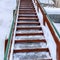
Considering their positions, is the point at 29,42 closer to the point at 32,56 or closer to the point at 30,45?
the point at 30,45

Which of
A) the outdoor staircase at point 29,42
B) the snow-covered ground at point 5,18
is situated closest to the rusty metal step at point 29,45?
the outdoor staircase at point 29,42

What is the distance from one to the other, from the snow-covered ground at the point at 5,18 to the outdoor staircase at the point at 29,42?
1.23 meters

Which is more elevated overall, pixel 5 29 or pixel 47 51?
pixel 47 51

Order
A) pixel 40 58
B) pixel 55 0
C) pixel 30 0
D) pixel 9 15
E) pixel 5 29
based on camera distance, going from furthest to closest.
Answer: pixel 55 0
pixel 9 15
pixel 30 0
pixel 5 29
pixel 40 58

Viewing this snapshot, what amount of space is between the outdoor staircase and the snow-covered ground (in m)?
1.23

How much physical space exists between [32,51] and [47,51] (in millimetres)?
313

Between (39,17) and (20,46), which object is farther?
(39,17)

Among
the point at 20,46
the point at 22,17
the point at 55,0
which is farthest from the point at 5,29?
the point at 55,0

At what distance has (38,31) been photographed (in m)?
4.70

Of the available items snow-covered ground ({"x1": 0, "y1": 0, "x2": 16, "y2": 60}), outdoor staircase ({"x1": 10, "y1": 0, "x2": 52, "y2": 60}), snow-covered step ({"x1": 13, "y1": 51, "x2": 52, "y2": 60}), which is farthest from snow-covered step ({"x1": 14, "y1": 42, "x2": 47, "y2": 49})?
snow-covered ground ({"x1": 0, "y1": 0, "x2": 16, "y2": 60})

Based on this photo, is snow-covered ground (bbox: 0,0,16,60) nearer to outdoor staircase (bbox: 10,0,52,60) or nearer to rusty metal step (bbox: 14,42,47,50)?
outdoor staircase (bbox: 10,0,52,60)

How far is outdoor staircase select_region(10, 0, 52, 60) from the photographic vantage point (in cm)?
354

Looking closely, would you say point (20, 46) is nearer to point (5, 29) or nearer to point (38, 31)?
point (38, 31)

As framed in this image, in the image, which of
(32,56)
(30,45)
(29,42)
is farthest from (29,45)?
(32,56)
